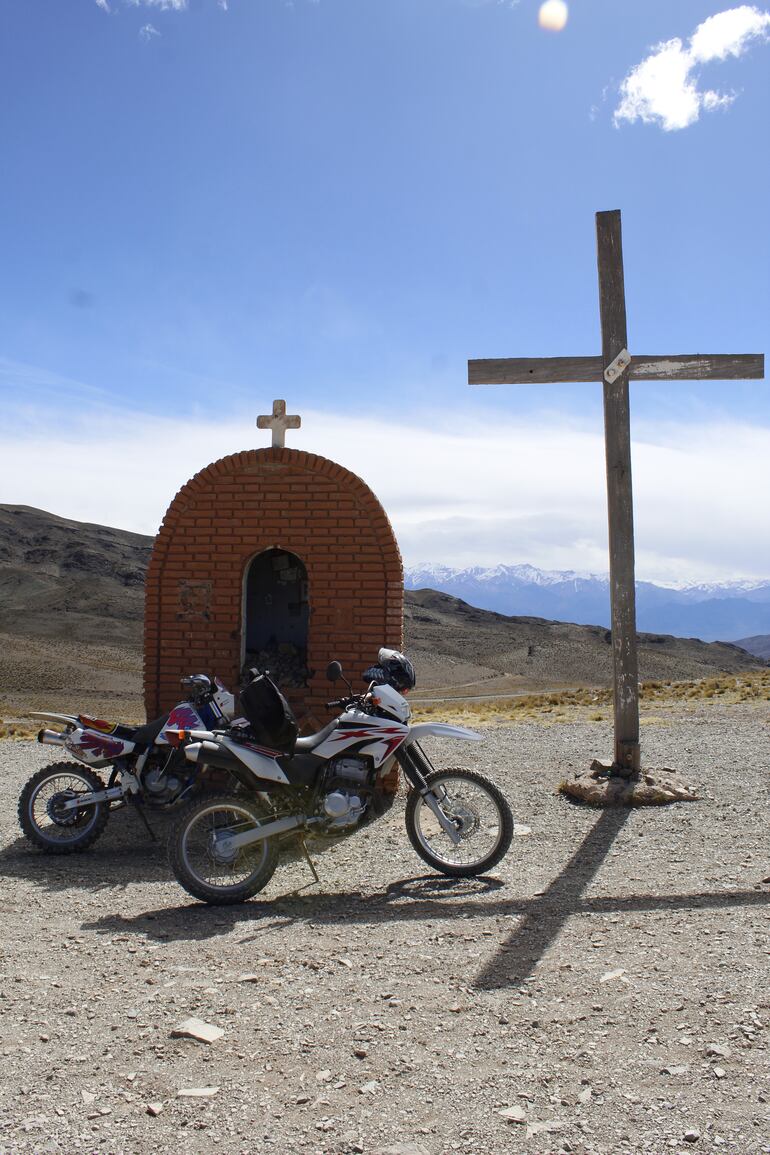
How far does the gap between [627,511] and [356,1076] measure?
6.14 metres

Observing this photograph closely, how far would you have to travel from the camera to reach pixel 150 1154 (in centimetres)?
278

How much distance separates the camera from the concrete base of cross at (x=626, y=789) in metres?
8.07

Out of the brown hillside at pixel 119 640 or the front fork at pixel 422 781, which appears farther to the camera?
the brown hillside at pixel 119 640

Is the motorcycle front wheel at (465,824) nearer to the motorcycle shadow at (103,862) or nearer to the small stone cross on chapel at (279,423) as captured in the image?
the motorcycle shadow at (103,862)

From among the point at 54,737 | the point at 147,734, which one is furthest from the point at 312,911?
the point at 54,737

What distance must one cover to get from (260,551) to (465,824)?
386 centimetres

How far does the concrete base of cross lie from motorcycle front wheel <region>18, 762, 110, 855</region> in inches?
164

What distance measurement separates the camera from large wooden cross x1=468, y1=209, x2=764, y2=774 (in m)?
8.29

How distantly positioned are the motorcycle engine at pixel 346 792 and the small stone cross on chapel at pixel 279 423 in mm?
3911

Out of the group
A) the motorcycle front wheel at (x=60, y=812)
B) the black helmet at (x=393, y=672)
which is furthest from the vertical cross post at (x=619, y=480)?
the motorcycle front wheel at (x=60, y=812)

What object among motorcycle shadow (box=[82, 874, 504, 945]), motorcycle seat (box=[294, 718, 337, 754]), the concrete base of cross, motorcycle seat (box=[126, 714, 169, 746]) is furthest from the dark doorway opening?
motorcycle shadow (box=[82, 874, 504, 945])

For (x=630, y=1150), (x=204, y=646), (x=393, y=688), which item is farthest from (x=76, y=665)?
(x=630, y=1150)

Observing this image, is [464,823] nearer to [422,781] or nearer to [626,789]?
[422,781]

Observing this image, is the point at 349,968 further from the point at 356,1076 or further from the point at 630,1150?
the point at 630,1150
